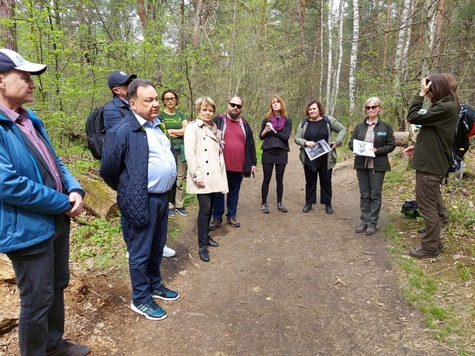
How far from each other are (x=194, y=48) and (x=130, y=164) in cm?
728

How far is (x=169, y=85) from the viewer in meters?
7.92

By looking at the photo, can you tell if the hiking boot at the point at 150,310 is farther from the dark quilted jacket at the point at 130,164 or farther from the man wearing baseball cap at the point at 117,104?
the man wearing baseball cap at the point at 117,104

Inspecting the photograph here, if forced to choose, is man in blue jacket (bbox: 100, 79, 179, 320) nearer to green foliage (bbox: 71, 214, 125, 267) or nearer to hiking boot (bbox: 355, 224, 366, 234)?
green foliage (bbox: 71, 214, 125, 267)

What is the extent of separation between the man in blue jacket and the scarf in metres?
2.98

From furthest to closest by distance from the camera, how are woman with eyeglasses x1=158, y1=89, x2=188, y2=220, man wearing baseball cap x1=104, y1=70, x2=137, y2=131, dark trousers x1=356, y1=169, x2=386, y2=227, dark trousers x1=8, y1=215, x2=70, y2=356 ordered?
woman with eyeglasses x1=158, y1=89, x2=188, y2=220
dark trousers x1=356, y1=169, x2=386, y2=227
man wearing baseball cap x1=104, y1=70, x2=137, y2=131
dark trousers x1=8, y1=215, x2=70, y2=356

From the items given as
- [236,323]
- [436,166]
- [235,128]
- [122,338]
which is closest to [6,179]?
[122,338]

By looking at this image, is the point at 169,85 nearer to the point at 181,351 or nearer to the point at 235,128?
the point at 235,128

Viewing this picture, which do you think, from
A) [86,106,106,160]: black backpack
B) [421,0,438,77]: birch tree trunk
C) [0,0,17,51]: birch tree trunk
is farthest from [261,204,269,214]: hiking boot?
[0,0,17,51]: birch tree trunk

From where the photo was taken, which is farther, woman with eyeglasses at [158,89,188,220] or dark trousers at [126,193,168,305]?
woman with eyeglasses at [158,89,188,220]

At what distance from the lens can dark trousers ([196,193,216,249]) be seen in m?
4.05

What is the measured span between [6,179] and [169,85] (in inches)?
264

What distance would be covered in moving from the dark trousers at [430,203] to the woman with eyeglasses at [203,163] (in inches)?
100

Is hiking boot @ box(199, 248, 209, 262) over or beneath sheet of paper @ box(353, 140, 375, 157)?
beneath

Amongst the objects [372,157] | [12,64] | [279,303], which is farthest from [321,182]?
[12,64]
